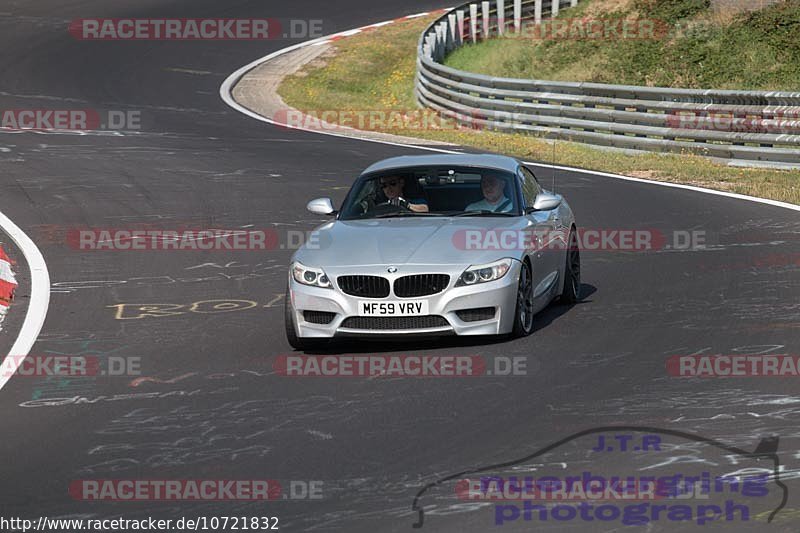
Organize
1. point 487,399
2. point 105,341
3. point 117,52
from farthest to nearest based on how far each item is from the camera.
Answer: point 117,52
point 105,341
point 487,399

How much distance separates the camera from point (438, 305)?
1077 centimetres

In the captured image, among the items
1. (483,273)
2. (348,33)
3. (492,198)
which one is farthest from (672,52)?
(483,273)

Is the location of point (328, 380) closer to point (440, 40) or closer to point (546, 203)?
point (546, 203)

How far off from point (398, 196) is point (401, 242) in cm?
111

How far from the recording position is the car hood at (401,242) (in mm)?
11000

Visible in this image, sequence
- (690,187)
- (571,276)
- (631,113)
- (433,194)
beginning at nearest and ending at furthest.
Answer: (433,194)
(571,276)
(690,187)
(631,113)

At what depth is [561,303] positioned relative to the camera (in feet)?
42.5

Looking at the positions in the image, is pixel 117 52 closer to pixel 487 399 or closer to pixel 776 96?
pixel 776 96

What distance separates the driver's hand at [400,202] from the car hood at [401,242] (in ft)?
0.86

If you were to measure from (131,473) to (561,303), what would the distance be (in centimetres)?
601

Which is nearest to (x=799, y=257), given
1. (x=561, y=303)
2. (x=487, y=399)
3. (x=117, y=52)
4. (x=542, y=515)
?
(x=561, y=303)

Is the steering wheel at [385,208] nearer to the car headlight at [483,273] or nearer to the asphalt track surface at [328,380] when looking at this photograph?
the asphalt track surface at [328,380]

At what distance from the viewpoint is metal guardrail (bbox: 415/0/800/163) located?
23.0 m

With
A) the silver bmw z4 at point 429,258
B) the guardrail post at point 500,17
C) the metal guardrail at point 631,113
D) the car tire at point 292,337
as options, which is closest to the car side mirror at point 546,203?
the silver bmw z4 at point 429,258
